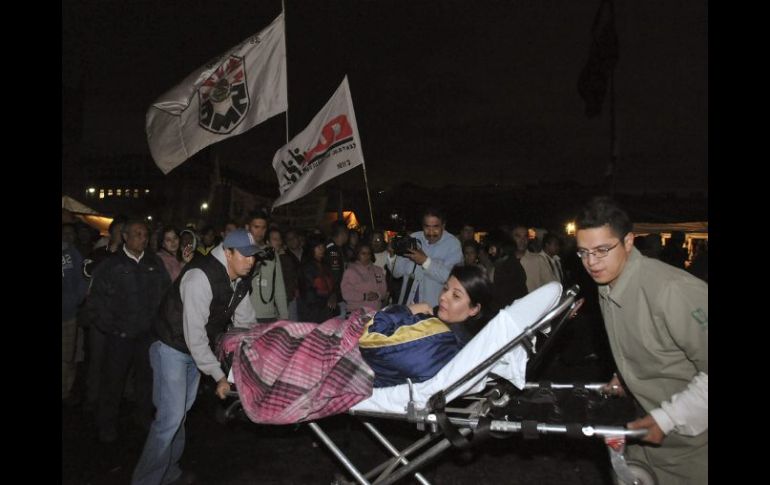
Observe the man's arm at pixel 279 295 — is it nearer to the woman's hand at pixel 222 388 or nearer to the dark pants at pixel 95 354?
the dark pants at pixel 95 354

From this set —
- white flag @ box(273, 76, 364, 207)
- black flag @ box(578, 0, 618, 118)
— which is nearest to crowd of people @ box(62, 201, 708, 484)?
white flag @ box(273, 76, 364, 207)

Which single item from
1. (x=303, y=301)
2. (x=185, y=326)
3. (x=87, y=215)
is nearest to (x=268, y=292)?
(x=303, y=301)

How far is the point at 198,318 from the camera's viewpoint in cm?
342

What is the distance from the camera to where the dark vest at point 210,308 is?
140 inches

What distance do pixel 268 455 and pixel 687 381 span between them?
12.3 feet

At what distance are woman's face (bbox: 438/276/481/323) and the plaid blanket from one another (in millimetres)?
Result: 577

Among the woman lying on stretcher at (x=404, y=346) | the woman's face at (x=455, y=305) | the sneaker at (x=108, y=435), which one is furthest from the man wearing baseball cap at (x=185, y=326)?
the sneaker at (x=108, y=435)

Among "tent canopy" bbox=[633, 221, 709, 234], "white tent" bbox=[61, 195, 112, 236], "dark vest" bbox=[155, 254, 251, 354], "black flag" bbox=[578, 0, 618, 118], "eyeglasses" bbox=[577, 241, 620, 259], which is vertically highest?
"black flag" bbox=[578, 0, 618, 118]

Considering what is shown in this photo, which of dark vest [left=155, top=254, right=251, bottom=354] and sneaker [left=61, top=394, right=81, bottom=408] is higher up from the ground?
dark vest [left=155, top=254, right=251, bottom=354]

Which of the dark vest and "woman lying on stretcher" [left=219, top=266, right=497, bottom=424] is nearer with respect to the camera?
"woman lying on stretcher" [left=219, top=266, right=497, bottom=424]

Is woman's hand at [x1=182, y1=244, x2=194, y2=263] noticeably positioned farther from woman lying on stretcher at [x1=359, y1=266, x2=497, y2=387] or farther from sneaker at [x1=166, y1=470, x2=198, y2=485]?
woman lying on stretcher at [x1=359, y1=266, x2=497, y2=387]

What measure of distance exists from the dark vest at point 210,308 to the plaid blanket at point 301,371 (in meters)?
0.48

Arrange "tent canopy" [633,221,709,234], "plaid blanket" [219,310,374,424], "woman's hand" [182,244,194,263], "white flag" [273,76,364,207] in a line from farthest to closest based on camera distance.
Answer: "tent canopy" [633,221,709,234] → "woman's hand" [182,244,194,263] → "white flag" [273,76,364,207] → "plaid blanket" [219,310,374,424]

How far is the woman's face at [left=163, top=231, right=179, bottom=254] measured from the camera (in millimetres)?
6543
